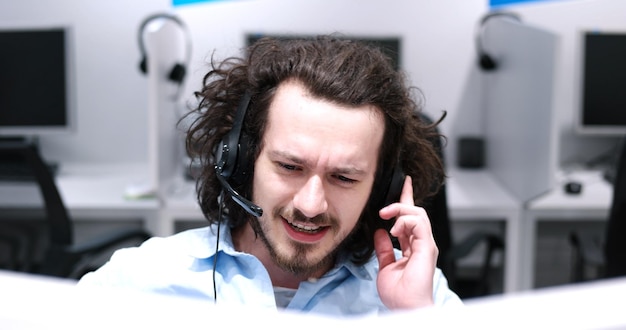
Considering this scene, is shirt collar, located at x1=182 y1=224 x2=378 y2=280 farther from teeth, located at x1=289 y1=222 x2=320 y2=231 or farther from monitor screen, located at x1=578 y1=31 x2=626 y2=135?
monitor screen, located at x1=578 y1=31 x2=626 y2=135

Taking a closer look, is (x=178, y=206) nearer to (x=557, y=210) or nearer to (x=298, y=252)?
(x=557, y=210)

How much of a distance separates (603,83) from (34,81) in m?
2.02

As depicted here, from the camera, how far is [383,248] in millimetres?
1224

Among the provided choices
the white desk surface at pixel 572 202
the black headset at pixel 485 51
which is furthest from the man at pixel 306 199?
the black headset at pixel 485 51

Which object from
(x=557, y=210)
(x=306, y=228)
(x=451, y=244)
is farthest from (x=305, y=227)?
(x=557, y=210)

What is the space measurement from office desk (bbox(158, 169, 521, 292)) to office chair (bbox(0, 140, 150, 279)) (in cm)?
14

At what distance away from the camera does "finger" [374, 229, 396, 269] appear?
1.20 metres

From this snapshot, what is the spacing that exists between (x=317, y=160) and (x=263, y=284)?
21cm

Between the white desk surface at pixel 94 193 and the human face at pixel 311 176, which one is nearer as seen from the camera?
the human face at pixel 311 176

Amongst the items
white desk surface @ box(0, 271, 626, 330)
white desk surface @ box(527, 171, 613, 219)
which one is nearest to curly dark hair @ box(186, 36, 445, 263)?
white desk surface @ box(0, 271, 626, 330)

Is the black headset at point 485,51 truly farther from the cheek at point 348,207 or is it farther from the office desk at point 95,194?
the cheek at point 348,207

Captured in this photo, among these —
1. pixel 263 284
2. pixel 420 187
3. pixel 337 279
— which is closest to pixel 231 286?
pixel 263 284

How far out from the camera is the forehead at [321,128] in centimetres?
111

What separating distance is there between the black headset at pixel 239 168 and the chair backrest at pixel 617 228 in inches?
49.2
